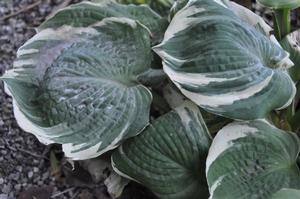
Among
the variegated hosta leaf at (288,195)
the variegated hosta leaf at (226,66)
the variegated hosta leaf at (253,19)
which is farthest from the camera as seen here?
the variegated hosta leaf at (253,19)

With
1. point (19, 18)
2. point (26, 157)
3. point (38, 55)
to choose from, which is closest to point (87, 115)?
point (38, 55)

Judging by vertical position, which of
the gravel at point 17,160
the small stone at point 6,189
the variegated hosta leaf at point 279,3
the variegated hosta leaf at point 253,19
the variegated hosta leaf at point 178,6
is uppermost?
the variegated hosta leaf at point 279,3

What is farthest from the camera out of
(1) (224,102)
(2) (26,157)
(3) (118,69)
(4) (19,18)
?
(4) (19,18)

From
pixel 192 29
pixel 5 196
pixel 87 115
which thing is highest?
pixel 192 29

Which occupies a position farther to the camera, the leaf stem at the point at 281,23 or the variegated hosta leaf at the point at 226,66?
the leaf stem at the point at 281,23

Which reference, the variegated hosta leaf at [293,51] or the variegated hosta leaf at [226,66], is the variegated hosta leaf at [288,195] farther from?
the variegated hosta leaf at [293,51]

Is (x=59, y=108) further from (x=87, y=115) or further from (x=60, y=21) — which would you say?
(x=60, y=21)

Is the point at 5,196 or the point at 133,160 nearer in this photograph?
the point at 133,160

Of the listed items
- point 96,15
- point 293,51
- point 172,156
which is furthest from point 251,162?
point 96,15

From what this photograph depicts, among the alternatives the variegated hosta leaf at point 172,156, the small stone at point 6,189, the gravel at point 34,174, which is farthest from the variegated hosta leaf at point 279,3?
the small stone at point 6,189
